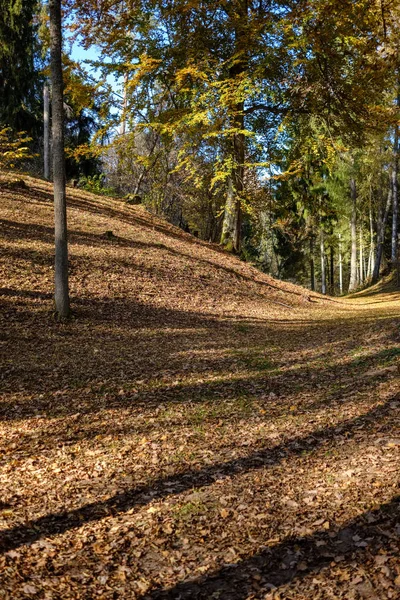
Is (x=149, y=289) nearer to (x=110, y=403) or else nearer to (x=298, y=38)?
(x=110, y=403)

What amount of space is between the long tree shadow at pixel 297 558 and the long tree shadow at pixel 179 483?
1232 mm

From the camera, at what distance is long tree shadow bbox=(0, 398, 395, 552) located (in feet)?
14.3

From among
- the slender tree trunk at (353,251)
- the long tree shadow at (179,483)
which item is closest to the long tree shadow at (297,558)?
the long tree shadow at (179,483)

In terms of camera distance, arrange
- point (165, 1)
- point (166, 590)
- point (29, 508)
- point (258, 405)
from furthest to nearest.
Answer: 1. point (165, 1)
2. point (258, 405)
3. point (29, 508)
4. point (166, 590)

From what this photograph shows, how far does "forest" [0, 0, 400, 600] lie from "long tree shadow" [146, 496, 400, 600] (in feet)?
0.05

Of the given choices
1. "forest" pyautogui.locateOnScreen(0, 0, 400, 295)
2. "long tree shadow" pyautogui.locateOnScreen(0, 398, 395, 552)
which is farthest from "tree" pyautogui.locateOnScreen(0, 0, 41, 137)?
"long tree shadow" pyautogui.locateOnScreen(0, 398, 395, 552)

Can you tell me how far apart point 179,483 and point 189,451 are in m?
0.72

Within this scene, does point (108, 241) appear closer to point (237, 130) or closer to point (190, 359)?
point (237, 130)

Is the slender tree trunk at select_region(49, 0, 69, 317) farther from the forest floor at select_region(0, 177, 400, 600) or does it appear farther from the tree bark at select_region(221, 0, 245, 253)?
the tree bark at select_region(221, 0, 245, 253)

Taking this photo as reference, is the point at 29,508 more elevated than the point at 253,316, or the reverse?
the point at 253,316

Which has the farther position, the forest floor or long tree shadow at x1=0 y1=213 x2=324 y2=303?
long tree shadow at x1=0 y1=213 x2=324 y2=303

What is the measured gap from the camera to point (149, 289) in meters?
13.8

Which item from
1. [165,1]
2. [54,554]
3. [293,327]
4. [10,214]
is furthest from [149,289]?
[54,554]

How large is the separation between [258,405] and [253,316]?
22.2 ft
